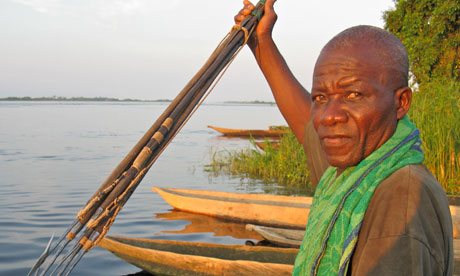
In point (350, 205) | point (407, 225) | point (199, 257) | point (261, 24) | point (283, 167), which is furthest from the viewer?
point (283, 167)

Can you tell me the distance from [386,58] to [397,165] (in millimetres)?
293

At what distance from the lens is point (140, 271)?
5.00 m

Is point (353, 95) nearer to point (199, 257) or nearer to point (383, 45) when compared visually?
point (383, 45)

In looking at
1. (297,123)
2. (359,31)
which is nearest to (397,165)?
(359,31)

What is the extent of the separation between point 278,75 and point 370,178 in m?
1.12

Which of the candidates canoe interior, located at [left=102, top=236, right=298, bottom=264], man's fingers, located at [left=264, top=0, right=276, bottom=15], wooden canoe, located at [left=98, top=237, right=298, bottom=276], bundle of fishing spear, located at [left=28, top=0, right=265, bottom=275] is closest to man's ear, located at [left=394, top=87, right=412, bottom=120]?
bundle of fishing spear, located at [left=28, top=0, right=265, bottom=275]

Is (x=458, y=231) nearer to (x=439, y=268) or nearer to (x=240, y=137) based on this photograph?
(x=439, y=268)

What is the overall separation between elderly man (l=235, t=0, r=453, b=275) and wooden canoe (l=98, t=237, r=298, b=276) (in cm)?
267

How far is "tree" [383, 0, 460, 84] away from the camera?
1541 centimetres

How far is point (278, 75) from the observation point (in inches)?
86.7

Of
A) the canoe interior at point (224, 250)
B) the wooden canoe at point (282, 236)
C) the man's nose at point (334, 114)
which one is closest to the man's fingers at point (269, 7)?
the man's nose at point (334, 114)

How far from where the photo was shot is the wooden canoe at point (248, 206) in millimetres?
6363

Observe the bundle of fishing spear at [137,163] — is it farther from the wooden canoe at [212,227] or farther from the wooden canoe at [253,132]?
the wooden canoe at [253,132]

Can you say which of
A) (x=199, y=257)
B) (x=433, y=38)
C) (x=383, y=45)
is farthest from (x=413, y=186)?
(x=433, y=38)
